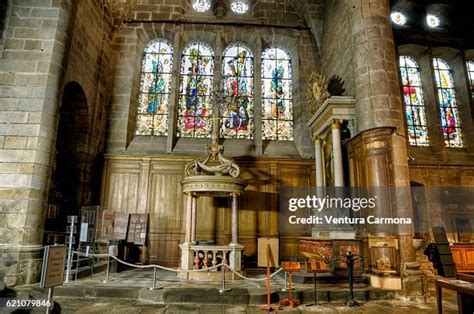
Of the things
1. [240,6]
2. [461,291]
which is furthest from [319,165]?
[240,6]

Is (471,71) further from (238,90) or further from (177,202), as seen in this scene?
(177,202)

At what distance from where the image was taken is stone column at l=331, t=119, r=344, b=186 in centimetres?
752

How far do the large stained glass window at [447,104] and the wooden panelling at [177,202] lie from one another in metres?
4.98

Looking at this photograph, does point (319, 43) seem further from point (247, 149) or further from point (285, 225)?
point (285, 225)

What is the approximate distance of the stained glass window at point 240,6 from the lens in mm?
11328

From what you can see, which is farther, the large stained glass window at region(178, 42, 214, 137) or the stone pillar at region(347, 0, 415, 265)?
the large stained glass window at region(178, 42, 214, 137)

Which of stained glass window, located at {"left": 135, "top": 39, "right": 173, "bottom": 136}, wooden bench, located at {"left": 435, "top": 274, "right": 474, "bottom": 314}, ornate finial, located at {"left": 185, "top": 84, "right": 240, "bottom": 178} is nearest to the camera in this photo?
wooden bench, located at {"left": 435, "top": 274, "right": 474, "bottom": 314}

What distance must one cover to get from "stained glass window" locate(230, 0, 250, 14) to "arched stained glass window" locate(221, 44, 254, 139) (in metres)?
1.35

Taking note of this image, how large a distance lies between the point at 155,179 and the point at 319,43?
7244 millimetres

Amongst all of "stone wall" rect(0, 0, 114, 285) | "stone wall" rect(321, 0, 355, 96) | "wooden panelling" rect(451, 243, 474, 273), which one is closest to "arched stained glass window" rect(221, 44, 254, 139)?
"stone wall" rect(321, 0, 355, 96)

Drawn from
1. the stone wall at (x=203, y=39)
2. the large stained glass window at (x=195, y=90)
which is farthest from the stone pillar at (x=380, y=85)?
the large stained glass window at (x=195, y=90)

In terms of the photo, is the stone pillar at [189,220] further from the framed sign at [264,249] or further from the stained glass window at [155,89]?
the stained glass window at [155,89]

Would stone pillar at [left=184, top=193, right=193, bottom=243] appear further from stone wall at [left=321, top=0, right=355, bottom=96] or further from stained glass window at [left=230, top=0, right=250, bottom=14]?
stained glass window at [left=230, top=0, right=250, bottom=14]

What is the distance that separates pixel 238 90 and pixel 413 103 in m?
5.92
